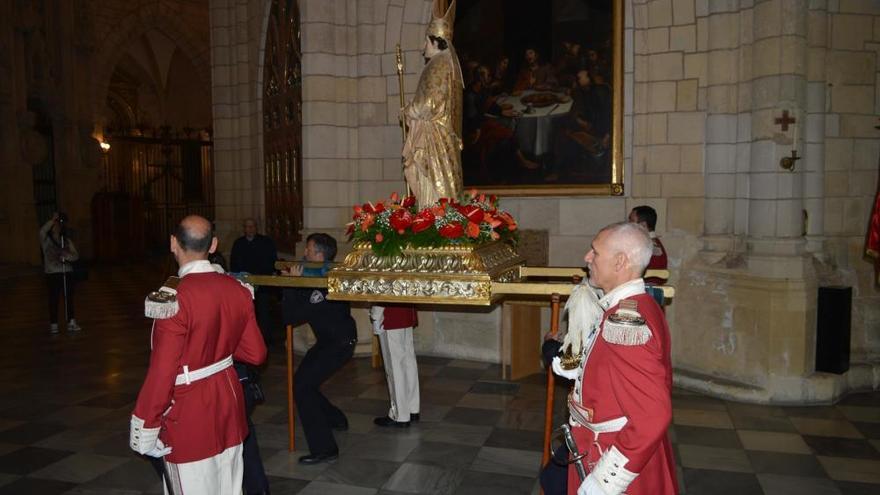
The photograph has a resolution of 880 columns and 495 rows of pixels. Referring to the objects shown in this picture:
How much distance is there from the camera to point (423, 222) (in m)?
4.36

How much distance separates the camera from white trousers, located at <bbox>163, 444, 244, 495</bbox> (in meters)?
3.26

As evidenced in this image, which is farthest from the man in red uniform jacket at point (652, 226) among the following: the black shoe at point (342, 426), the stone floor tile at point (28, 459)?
the stone floor tile at point (28, 459)

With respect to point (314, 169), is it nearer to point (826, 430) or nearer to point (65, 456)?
point (65, 456)

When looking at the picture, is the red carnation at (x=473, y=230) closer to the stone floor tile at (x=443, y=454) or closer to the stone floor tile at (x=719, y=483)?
the stone floor tile at (x=443, y=454)

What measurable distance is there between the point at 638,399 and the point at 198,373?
207cm

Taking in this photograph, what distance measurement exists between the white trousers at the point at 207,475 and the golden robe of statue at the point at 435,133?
241cm

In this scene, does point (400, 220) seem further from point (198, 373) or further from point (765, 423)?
point (765, 423)

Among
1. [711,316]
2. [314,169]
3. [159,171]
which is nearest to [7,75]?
[159,171]

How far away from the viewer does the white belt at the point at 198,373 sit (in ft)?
10.5

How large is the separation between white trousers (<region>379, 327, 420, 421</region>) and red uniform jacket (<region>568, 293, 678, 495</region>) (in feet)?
10.3

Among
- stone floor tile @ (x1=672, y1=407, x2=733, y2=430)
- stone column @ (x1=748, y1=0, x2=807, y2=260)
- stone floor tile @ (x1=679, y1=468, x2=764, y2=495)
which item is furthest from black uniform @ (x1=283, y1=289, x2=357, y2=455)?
stone column @ (x1=748, y1=0, x2=807, y2=260)

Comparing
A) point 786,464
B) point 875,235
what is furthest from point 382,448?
point 875,235

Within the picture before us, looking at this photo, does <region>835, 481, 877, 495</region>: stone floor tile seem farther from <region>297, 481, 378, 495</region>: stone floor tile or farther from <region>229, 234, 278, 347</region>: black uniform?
<region>229, 234, 278, 347</region>: black uniform

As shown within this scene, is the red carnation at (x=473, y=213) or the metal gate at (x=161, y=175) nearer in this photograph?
the red carnation at (x=473, y=213)
